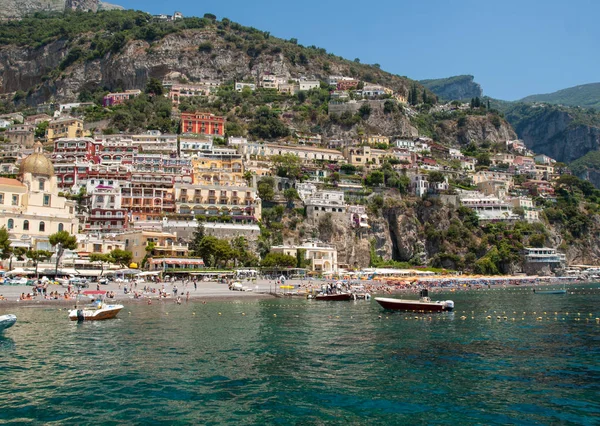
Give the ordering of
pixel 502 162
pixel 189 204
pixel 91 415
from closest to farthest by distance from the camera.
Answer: pixel 91 415 < pixel 189 204 < pixel 502 162

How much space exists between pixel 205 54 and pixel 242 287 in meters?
95.7

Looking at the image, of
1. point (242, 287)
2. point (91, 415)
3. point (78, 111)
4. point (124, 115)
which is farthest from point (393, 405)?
point (78, 111)

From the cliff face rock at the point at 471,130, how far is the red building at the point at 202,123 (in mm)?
56347

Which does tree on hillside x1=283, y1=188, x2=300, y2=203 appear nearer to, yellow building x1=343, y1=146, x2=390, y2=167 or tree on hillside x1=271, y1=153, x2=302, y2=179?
tree on hillside x1=271, y1=153, x2=302, y2=179

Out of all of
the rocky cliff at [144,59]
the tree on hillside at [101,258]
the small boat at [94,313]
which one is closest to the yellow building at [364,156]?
the rocky cliff at [144,59]

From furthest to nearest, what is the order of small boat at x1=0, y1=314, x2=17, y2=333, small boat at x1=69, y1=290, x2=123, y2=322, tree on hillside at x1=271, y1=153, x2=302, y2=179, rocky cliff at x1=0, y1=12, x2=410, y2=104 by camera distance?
rocky cliff at x1=0, y1=12, x2=410, y2=104 → tree on hillside at x1=271, y1=153, x2=302, y2=179 → small boat at x1=69, y1=290, x2=123, y2=322 → small boat at x1=0, y1=314, x2=17, y2=333

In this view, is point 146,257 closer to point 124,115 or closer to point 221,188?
point 221,188

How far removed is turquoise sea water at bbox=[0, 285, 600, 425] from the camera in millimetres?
14664

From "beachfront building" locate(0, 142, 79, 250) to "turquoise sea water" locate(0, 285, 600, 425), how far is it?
27094 mm

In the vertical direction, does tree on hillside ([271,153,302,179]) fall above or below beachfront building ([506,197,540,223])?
above

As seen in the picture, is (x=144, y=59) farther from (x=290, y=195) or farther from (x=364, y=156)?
(x=290, y=195)

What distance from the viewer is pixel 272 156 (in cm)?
9300

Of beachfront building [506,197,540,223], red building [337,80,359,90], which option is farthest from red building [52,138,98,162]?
beachfront building [506,197,540,223]

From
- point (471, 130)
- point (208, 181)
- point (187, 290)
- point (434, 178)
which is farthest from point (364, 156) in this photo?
point (187, 290)
